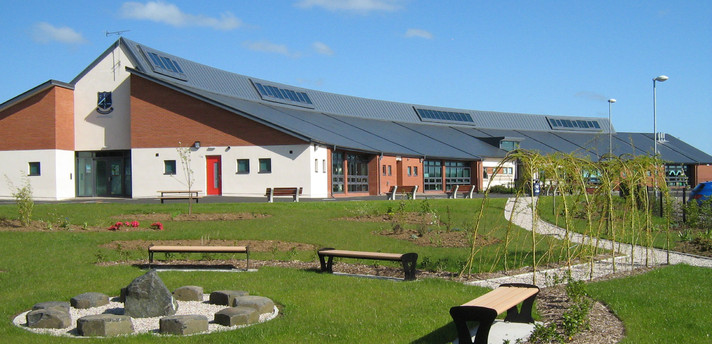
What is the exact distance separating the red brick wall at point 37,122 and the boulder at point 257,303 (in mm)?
32251

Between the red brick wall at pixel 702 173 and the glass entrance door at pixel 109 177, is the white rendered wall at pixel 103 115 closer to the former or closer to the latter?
the glass entrance door at pixel 109 177

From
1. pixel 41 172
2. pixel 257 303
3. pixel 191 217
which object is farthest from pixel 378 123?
pixel 257 303

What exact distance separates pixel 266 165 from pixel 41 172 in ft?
41.6

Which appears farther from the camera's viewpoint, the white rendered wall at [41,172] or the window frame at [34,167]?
the window frame at [34,167]

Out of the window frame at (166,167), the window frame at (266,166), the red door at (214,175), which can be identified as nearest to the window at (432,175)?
the window frame at (266,166)

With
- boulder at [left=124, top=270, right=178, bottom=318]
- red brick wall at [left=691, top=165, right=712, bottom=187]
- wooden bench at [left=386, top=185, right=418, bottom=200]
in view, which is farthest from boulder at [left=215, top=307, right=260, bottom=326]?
red brick wall at [left=691, top=165, right=712, bottom=187]

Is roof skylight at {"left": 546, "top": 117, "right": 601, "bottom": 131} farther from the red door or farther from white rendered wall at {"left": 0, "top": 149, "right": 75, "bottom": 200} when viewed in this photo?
white rendered wall at {"left": 0, "top": 149, "right": 75, "bottom": 200}

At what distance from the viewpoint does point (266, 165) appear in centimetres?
A: 3622

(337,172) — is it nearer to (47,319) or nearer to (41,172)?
(41,172)

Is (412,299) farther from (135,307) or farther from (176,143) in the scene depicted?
(176,143)

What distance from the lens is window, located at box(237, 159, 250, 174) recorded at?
36.4m

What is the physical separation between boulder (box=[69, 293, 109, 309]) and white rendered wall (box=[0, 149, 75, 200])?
3070 centimetres

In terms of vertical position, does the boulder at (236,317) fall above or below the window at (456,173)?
below

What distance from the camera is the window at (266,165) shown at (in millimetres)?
36062
